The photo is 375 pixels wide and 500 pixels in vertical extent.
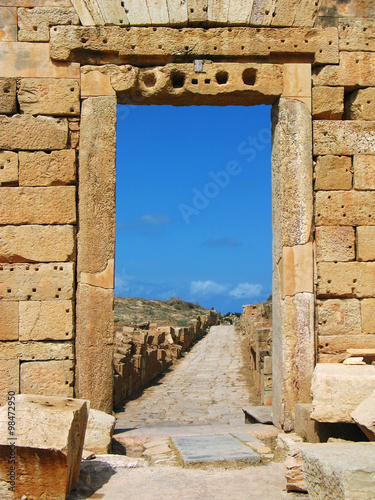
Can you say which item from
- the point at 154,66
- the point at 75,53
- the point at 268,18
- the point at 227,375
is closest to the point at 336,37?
the point at 268,18

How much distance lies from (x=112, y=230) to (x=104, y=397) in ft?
6.08

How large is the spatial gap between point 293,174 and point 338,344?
2010 millimetres

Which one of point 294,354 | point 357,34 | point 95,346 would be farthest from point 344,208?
point 95,346

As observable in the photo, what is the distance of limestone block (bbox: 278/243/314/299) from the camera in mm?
6492

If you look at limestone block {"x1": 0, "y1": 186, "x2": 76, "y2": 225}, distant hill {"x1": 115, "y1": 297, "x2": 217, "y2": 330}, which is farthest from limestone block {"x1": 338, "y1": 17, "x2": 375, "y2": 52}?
distant hill {"x1": 115, "y1": 297, "x2": 217, "y2": 330}

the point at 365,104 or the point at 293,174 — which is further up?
the point at 365,104

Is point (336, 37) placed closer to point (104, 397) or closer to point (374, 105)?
point (374, 105)

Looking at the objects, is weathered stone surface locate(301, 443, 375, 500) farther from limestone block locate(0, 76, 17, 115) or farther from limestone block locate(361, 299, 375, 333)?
limestone block locate(0, 76, 17, 115)

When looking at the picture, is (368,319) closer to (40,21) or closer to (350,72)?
(350,72)

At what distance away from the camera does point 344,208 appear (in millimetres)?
6684

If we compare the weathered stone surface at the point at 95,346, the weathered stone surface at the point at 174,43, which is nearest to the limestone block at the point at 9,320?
the weathered stone surface at the point at 95,346

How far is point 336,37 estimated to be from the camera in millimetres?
6844

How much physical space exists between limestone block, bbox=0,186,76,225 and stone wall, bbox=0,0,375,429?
0.01 meters

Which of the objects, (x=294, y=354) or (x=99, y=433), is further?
(x=294, y=354)
